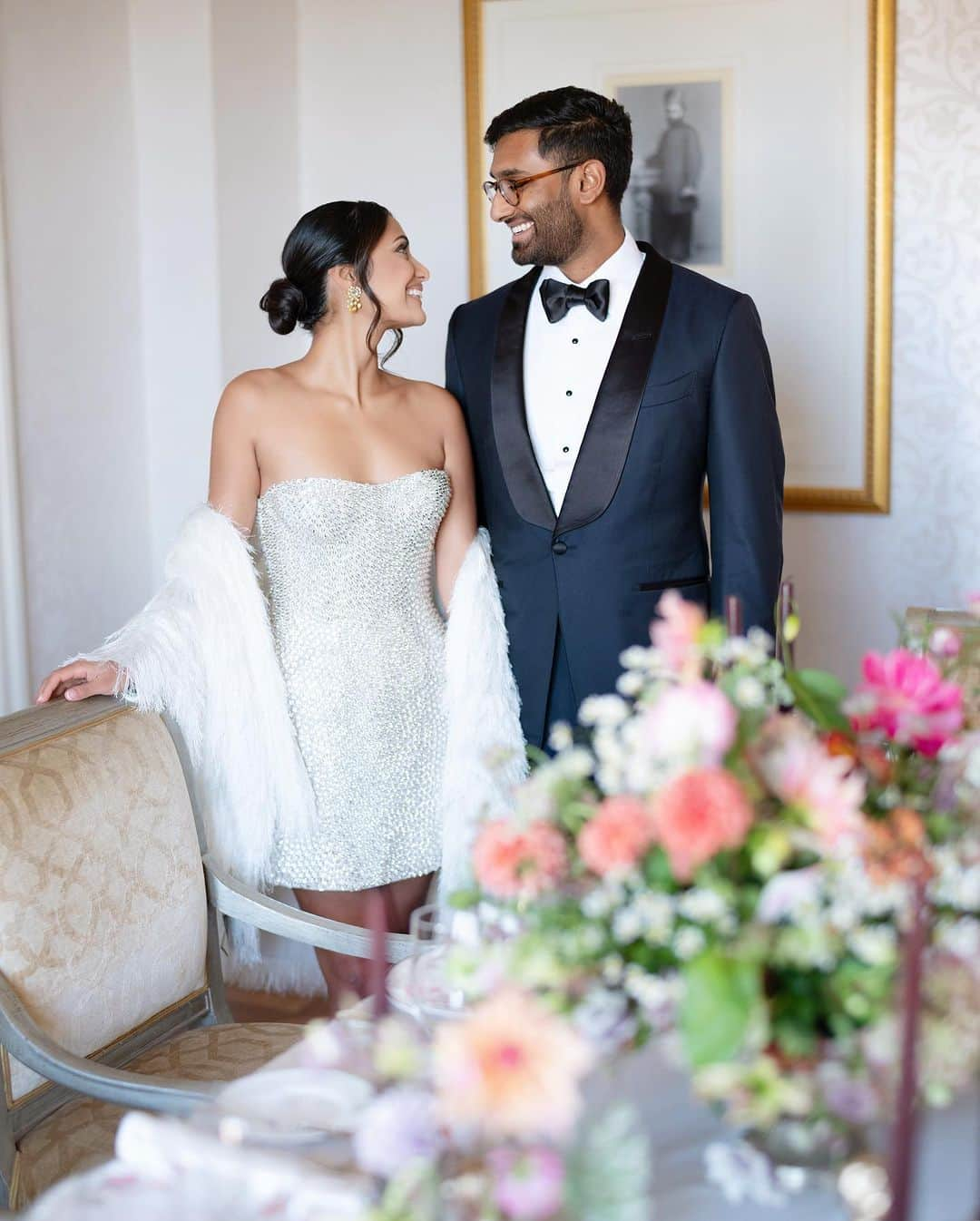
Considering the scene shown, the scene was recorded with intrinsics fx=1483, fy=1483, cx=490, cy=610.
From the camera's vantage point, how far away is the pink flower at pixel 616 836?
3.40 feet

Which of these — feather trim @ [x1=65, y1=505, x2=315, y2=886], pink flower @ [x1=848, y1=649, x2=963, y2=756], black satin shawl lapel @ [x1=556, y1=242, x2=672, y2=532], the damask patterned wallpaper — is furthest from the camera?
the damask patterned wallpaper

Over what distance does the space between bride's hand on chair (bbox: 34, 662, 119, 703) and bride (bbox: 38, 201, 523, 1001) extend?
247 millimetres

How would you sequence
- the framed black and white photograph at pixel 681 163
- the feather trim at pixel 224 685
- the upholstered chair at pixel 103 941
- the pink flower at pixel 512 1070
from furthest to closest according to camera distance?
the framed black and white photograph at pixel 681 163
the feather trim at pixel 224 685
the upholstered chair at pixel 103 941
the pink flower at pixel 512 1070

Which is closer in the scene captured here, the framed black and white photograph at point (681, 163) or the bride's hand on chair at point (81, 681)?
the bride's hand on chair at point (81, 681)

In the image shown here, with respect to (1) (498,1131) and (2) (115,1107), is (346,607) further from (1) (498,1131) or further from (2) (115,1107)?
(1) (498,1131)

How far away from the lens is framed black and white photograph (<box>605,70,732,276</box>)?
371 cm

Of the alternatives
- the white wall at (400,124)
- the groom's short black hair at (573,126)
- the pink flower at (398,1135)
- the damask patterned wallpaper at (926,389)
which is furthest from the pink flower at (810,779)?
the white wall at (400,124)

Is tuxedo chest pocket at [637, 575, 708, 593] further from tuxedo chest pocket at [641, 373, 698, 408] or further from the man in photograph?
the man in photograph

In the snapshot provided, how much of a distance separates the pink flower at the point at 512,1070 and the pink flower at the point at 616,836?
14 centimetres

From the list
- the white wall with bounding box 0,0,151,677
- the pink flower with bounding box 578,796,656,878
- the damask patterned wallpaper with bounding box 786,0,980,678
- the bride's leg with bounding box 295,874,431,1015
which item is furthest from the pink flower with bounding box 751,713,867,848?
the damask patterned wallpaper with bounding box 786,0,980,678

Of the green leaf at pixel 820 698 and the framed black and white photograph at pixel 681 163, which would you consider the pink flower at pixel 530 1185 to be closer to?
the green leaf at pixel 820 698

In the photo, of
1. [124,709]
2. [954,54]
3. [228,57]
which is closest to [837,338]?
[954,54]

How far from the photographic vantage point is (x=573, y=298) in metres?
2.71

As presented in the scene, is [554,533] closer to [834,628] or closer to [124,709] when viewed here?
[124,709]
